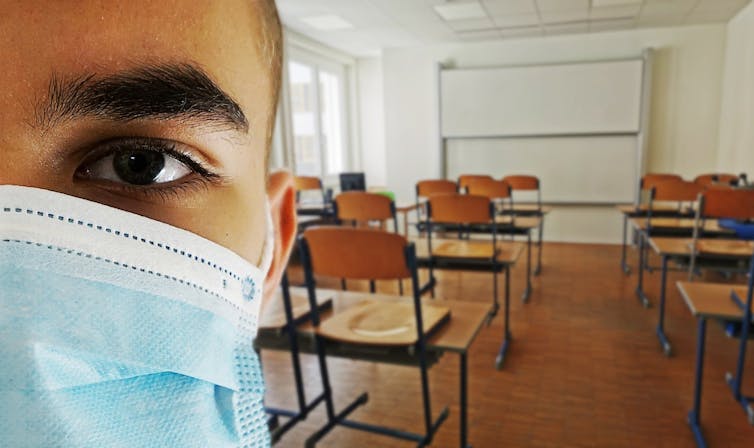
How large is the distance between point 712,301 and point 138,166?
6.92 ft

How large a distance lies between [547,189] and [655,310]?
123 inches

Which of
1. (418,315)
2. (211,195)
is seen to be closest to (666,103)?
(418,315)

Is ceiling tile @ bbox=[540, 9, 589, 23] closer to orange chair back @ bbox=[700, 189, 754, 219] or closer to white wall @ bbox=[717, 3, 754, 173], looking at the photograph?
white wall @ bbox=[717, 3, 754, 173]

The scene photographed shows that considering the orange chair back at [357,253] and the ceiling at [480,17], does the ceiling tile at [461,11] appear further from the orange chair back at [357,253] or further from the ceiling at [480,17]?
the orange chair back at [357,253]

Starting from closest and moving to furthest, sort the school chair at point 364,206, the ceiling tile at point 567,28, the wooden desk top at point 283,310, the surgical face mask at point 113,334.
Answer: the surgical face mask at point 113,334
the wooden desk top at point 283,310
the school chair at point 364,206
the ceiling tile at point 567,28

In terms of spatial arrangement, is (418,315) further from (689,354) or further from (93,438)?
→ (689,354)

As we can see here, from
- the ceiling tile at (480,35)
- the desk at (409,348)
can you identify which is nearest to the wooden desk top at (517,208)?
the ceiling tile at (480,35)

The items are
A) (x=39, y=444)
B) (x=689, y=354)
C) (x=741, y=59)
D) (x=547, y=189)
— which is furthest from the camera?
(x=547, y=189)

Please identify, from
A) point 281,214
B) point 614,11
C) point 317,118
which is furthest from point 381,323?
point 317,118

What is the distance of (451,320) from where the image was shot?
71.8 inches

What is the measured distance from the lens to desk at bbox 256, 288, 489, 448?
1.64 metres

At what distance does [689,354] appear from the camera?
2.78 meters

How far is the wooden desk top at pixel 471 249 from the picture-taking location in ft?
9.57

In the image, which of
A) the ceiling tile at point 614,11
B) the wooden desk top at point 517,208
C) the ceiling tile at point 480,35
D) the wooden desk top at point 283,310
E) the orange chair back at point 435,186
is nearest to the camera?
the wooden desk top at point 283,310
